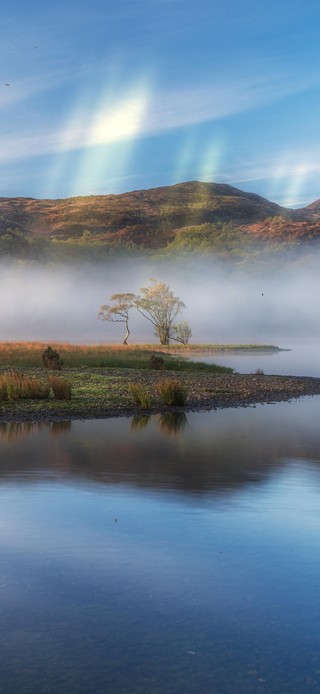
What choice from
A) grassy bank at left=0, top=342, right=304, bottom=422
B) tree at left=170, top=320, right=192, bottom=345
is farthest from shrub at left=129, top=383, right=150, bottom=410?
tree at left=170, top=320, right=192, bottom=345

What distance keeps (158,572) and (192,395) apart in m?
26.4

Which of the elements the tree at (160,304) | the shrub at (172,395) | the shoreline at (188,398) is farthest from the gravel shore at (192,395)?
the tree at (160,304)

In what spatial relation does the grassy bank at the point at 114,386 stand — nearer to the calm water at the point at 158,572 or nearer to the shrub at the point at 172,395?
the shrub at the point at 172,395

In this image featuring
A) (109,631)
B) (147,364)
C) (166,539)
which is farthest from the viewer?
(147,364)

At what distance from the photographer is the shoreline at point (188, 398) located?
30078 mm

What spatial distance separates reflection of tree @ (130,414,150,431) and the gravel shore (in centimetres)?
67

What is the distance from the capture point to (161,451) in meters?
22.6

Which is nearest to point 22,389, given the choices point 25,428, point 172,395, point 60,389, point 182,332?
point 60,389

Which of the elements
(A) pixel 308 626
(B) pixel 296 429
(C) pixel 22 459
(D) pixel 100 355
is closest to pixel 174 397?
(B) pixel 296 429

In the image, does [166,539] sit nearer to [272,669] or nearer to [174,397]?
[272,669]

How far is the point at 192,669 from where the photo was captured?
8414mm

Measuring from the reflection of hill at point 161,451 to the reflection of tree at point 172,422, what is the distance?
0.87ft

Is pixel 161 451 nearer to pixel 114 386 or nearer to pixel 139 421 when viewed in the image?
pixel 139 421

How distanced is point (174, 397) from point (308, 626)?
24.0 metres
